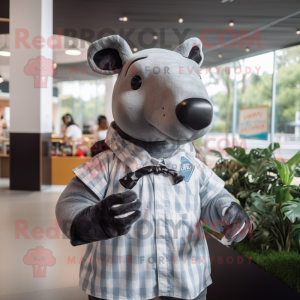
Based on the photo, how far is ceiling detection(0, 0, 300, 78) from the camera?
5.27 metres

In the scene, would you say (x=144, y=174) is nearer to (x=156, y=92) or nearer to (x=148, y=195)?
(x=148, y=195)

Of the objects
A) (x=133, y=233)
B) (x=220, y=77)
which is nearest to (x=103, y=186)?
(x=133, y=233)

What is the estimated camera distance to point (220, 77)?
9.34 metres

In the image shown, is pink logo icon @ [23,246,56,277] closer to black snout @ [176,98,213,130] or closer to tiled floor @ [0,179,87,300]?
tiled floor @ [0,179,87,300]

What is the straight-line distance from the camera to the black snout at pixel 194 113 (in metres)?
0.84

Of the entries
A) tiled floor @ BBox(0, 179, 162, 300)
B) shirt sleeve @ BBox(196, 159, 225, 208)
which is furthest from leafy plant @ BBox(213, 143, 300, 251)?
tiled floor @ BBox(0, 179, 162, 300)

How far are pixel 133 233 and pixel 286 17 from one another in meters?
5.84

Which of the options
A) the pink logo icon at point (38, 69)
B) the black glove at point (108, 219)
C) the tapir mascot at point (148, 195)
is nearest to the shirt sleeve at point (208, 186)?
the tapir mascot at point (148, 195)

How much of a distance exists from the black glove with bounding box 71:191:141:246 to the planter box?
1070 mm

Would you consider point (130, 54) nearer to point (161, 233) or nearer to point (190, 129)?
point (190, 129)

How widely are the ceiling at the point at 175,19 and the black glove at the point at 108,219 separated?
5.05 meters

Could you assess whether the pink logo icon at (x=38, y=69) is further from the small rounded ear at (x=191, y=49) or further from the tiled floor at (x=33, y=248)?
the small rounded ear at (x=191, y=49)

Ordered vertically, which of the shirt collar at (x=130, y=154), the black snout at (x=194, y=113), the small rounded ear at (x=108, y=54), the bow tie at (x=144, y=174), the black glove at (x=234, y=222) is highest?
the small rounded ear at (x=108, y=54)

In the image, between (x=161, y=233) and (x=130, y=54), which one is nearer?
(x=161, y=233)
